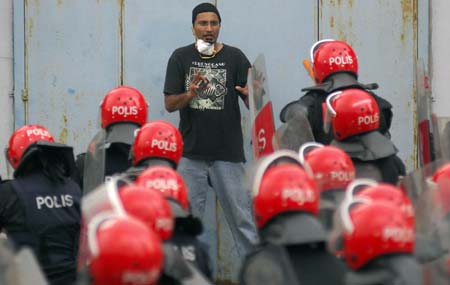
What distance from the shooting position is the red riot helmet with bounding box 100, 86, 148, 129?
34.9ft

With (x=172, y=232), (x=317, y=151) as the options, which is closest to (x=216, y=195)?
(x=317, y=151)

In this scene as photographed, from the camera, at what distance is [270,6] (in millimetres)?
12969

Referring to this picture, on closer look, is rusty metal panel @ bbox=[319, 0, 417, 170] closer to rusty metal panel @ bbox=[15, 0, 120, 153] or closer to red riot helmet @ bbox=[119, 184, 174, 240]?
rusty metal panel @ bbox=[15, 0, 120, 153]

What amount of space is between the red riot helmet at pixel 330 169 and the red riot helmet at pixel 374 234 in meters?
1.38

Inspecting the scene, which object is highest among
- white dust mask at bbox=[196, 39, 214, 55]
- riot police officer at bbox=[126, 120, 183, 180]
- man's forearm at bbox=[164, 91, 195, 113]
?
white dust mask at bbox=[196, 39, 214, 55]

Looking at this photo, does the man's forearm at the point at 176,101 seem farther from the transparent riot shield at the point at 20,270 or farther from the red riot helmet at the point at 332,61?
the transparent riot shield at the point at 20,270

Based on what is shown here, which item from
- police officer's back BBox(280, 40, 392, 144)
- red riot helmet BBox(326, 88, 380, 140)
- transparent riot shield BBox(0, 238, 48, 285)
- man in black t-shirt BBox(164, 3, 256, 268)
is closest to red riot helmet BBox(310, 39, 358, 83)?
police officer's back BBox(280, 40, 392, 144)

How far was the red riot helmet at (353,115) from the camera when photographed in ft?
32.0

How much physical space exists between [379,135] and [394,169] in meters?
0.24

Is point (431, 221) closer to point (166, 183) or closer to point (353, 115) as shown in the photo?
point (166, 183)

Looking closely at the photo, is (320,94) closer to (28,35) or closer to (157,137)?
(157,137)

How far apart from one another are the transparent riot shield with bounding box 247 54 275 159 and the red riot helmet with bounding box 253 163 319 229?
2.41 metres

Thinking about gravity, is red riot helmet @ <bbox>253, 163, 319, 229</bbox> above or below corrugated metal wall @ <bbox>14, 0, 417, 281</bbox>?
below

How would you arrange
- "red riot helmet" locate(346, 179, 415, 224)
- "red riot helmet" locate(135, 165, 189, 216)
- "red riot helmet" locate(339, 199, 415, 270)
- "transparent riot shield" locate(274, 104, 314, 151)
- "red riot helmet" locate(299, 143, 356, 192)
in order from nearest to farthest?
"red riot helmet" locate(339, 199, 415, 270) → "red riot helmet" locate(346, 179, 415, 224) → "red riot helmet" locate(135, 165, 189, 216) → "red riot helmet" locate(299, 143, 356, 192) → "transparent riot shield" locate(274, 104, 314, 151)
